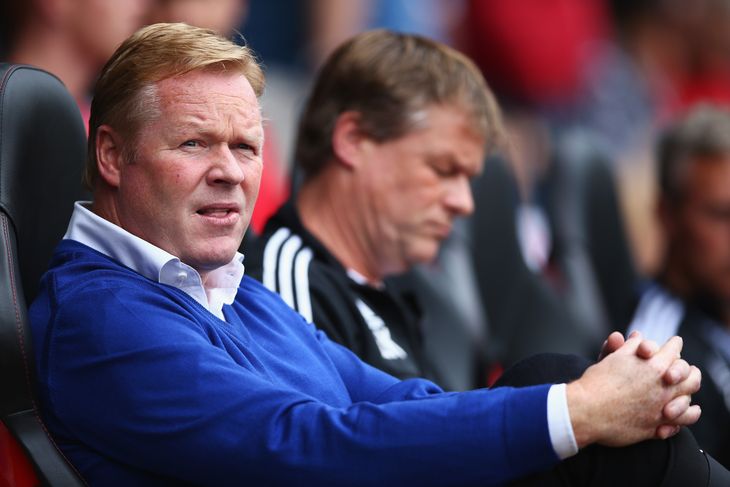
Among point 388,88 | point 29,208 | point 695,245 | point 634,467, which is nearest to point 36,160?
point 29,208

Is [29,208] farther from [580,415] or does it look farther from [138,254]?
[580,415]

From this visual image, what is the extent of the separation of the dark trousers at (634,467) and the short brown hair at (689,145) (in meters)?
2.31

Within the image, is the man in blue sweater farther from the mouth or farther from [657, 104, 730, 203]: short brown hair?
[657, 104, 730, 203]: short brown hair

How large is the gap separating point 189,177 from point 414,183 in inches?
42.1

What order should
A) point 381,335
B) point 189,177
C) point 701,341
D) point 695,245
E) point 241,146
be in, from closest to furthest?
point 189,177
point 241,146
point 381,335
point 701,341
point 695,245

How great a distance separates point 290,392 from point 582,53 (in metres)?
4.72

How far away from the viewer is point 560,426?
6.37 feet

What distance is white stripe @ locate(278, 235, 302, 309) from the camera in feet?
8.91

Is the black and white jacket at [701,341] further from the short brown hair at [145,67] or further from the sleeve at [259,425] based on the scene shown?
the short brown hair at [145,67]

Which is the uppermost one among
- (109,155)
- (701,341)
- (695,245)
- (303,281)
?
(109,155)

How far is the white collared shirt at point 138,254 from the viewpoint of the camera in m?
2.10

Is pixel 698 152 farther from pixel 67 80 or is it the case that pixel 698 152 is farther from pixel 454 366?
pixel 67 80

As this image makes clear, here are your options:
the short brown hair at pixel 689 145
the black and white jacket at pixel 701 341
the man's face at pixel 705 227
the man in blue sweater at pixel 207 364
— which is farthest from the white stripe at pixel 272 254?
the short brown hair at pixel 689 145

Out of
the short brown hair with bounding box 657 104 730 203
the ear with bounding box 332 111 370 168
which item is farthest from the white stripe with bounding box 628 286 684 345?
the ear with bounding box 332 111 370 168
